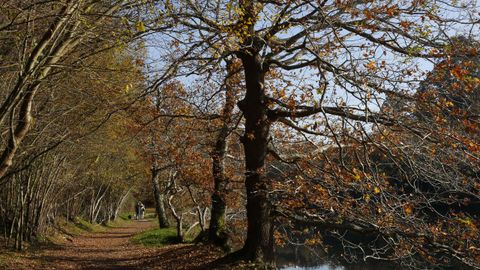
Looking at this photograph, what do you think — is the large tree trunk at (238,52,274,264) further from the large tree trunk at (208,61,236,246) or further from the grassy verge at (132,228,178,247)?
the grassy verge at (132,228,178,247)

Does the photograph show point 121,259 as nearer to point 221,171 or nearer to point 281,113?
point 221,171

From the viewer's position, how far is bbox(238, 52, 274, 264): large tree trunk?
10.5m

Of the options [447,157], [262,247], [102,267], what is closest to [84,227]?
[102,267]

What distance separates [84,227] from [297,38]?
81.2 ft

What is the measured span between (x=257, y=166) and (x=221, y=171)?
2.98 metres

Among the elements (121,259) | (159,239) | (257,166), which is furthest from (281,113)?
(159,239)

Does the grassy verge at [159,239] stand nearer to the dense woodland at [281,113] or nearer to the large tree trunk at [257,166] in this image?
the dense woodland at [281,113]

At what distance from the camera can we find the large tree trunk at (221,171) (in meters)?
12.9

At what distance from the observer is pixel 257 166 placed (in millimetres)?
10594

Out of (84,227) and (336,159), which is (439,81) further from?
(84,227)

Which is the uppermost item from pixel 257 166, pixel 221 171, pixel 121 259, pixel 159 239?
pixel 221 171

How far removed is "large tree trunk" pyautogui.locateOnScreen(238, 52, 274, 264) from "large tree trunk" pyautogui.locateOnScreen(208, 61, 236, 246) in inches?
64.8

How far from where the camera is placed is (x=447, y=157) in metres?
8.45

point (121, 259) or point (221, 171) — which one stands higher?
point (221, 171)
